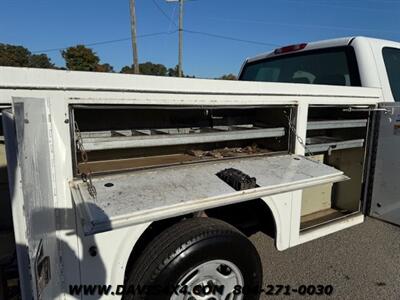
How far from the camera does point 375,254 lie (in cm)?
293

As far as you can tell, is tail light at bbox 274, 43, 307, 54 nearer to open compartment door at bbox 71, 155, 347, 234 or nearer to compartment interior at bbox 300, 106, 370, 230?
compartment interior at bbox 300, 106, 370, 230

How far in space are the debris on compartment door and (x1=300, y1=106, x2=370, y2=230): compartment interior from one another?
56.4 inches

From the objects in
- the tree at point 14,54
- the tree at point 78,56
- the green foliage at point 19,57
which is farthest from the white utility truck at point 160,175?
the tree at point 14,54

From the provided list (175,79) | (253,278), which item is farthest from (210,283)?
(175,79)

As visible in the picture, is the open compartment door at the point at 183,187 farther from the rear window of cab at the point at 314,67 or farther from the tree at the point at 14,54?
the tree at the point at 14,54

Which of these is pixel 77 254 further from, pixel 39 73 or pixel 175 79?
pixel 175 79

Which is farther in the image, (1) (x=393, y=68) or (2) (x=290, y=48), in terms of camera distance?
(2) (x=290, y=48)

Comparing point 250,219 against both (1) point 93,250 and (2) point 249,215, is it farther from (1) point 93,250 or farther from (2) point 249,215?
(1) point 93,250

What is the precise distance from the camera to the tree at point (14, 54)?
35987mm

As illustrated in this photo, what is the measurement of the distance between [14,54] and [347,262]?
46.7m

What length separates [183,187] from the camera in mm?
1762

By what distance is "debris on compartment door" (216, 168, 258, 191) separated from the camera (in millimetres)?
1804

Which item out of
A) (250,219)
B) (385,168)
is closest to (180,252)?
(250,219)

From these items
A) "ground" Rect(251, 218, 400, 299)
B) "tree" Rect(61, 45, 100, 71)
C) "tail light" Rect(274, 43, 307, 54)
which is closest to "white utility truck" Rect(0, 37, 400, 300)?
"ground" Rect(251, 218, 400, 299)
